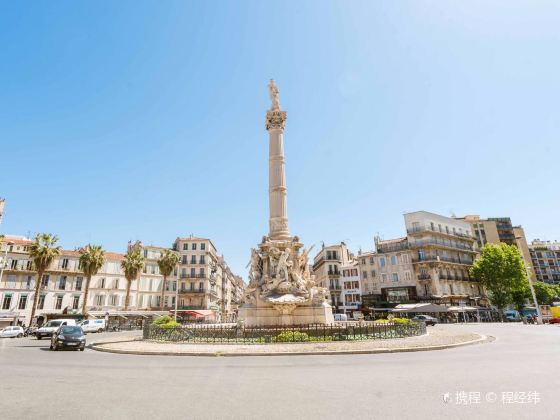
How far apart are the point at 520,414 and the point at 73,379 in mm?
9752

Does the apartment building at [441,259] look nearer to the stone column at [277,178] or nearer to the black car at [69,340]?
the stone column at [277,178]

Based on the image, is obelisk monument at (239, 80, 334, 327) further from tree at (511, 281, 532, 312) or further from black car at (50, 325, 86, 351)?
tree at (511, 281, 532, 312)

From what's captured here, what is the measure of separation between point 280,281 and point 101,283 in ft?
133

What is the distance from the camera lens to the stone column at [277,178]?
23.6 m

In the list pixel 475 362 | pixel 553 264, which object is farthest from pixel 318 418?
pixel 553 264

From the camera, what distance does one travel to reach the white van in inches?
1389

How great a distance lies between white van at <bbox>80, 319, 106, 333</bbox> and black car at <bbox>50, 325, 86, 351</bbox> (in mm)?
20244

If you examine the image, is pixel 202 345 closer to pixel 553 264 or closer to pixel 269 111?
pixel 269 111

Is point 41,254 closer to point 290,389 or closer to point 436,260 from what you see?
point 290,389

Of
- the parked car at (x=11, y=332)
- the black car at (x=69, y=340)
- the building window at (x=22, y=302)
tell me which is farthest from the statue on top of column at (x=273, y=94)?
the building window at (x=22, y=302)

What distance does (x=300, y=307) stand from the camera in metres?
20.7

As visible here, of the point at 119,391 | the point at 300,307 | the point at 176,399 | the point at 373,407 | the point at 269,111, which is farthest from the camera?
the point at 269,111

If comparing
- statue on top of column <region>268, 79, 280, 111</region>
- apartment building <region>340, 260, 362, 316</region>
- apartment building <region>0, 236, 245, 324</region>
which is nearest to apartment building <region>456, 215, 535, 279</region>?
apartment building <region>340, 260, 362, 316</region>

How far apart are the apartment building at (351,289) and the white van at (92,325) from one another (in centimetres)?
3788
